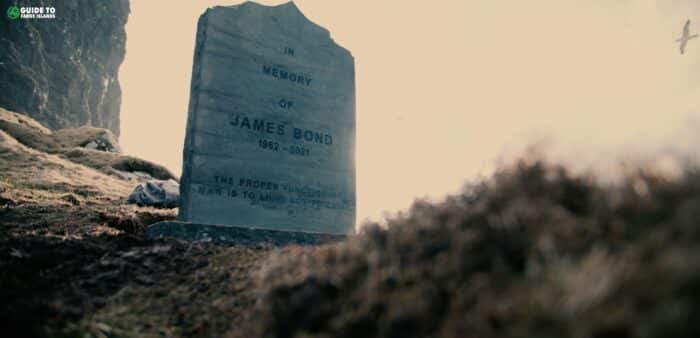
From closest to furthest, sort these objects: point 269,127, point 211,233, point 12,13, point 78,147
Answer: point 211,233
point 269,127
point 78,147
point 12,13

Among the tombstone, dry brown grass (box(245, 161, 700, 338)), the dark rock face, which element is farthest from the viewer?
the dark rock face

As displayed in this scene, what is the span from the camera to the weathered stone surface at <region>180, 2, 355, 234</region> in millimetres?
8328

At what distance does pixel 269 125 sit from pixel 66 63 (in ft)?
280

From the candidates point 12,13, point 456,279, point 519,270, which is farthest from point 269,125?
point 12,13

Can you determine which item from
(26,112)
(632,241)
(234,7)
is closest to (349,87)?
(234,7)

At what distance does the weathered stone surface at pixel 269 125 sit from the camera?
8328 millimetres

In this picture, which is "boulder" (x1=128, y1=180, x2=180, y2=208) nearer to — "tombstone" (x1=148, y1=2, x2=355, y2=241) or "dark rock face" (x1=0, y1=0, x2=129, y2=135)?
"tombstone" (x1=148, y1=2, x2=355, y2=241)

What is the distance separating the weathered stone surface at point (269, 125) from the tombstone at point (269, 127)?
2 centimetres

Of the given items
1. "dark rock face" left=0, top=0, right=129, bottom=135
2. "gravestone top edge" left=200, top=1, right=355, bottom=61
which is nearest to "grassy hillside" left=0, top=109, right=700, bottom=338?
"gravestone top edge" left=200, top=1, right=355, bottom=61

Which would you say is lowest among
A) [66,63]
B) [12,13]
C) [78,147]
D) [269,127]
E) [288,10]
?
[269,127]

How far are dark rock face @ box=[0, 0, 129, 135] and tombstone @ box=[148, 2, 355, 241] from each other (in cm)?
6802

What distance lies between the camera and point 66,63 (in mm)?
79438

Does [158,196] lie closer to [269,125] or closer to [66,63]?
[269,125]

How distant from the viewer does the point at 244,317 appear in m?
3.31
